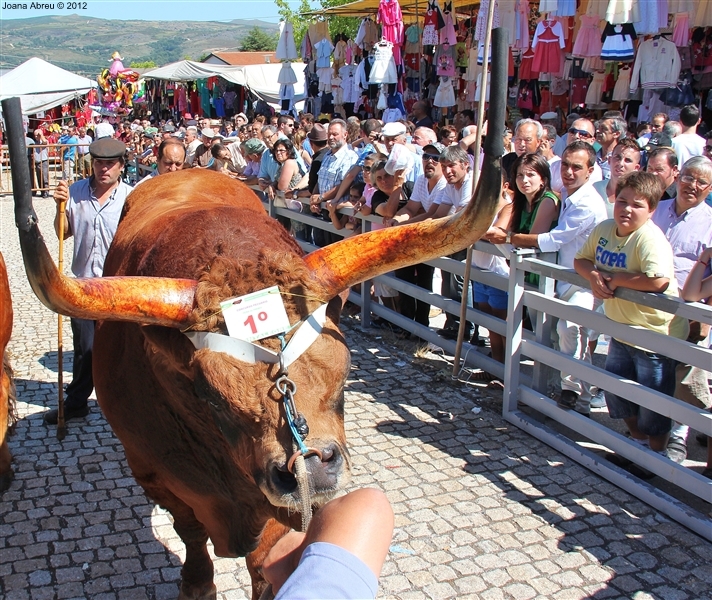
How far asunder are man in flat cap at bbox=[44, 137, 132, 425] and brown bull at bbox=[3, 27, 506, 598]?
2.05 meters

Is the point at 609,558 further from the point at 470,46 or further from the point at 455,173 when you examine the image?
the point at 470,46

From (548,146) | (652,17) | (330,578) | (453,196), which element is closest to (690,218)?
(453,196)

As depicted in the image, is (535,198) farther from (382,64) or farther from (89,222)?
(382,64)

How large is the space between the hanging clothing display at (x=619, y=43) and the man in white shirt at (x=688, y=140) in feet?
6.91

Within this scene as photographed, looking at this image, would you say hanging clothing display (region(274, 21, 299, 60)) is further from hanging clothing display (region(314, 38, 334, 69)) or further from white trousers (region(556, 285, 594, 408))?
white trousers (region(556, 285, 594, 408))

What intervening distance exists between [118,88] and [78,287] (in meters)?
36.8

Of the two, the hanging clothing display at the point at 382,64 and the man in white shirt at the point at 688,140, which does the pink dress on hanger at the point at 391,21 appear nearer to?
the hanging clothing display at the point at 382,64

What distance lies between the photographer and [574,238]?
19.6 feet

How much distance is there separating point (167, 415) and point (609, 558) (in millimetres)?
2535

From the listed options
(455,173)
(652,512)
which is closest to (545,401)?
(652,512)

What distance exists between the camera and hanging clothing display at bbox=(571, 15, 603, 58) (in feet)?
37.0

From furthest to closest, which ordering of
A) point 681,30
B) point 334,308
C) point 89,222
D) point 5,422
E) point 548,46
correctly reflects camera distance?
point 548,46, point 681,30, point 89,222, point 5,422, point 334,308

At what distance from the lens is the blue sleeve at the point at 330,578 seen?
49.8 inches

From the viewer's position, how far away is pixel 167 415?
3.48 meters
